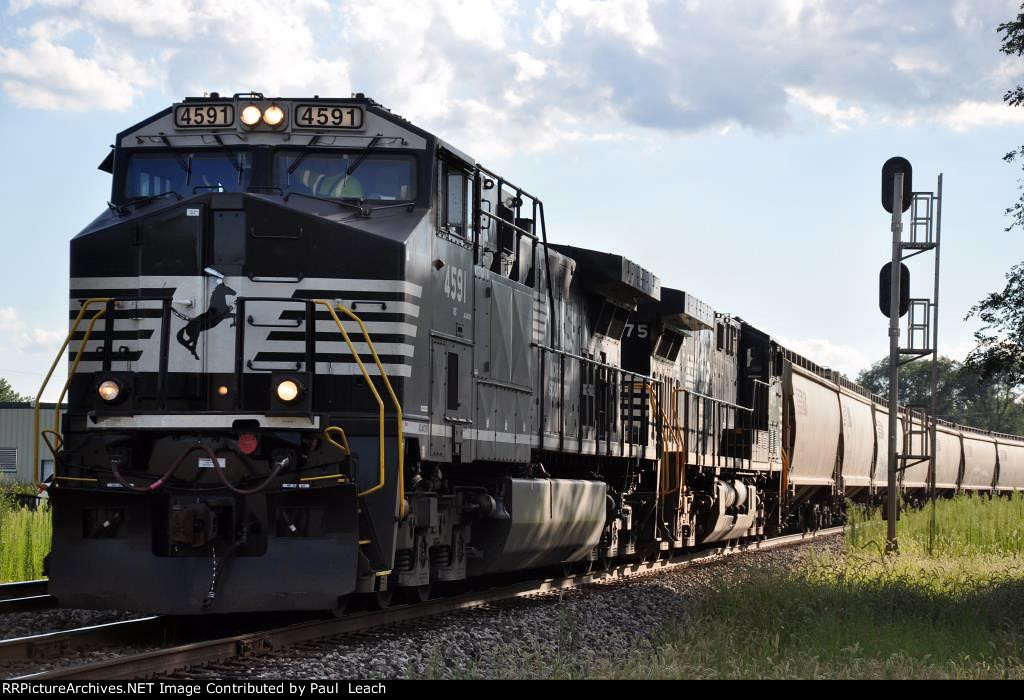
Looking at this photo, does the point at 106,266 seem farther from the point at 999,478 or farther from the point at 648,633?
the point at 999,478

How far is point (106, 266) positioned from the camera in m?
10.1

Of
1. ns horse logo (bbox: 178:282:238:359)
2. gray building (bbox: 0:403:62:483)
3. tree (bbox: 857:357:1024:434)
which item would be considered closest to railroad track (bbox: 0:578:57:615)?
ns horse logo (bbox: 178:282:238:359)

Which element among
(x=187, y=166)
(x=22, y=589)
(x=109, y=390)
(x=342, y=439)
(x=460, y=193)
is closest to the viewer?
(x=342, y=439)

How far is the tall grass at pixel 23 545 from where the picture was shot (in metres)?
14.7

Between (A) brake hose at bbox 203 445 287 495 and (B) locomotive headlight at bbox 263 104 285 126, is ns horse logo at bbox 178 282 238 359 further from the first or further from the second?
(B) locomotive headlight at bbox 263 104 285 126

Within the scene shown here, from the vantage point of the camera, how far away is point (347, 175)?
34.9 feet

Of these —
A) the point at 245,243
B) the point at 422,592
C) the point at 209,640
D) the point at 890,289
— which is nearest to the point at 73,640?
the point at 209,640

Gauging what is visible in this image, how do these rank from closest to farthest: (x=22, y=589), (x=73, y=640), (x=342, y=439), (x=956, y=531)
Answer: (x=73, y=640), (x=342, y=439), (x=22, y=589), (x=956, y=531)

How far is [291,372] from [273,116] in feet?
7.37

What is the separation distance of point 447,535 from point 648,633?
1.96 meters

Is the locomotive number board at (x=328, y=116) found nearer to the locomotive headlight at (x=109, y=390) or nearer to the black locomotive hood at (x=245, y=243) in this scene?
the black locomotive hood at (x=245, y=243)

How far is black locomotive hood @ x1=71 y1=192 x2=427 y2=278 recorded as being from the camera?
10.0 metres

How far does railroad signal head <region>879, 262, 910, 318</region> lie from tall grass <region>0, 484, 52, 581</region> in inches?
513

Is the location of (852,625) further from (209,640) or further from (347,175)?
(347,175)
